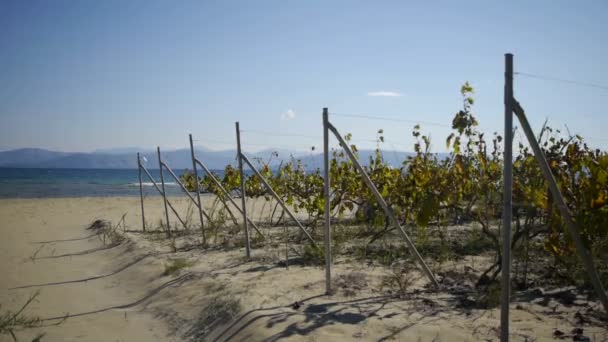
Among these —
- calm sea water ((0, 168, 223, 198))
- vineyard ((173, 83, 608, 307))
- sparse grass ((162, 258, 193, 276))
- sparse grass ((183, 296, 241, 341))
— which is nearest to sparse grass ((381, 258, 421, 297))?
vineyard ((173, 83, 608, 307))

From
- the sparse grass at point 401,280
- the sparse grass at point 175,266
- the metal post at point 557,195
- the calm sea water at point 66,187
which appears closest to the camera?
the metal post at point 557,195

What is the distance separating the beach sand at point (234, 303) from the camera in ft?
12.6

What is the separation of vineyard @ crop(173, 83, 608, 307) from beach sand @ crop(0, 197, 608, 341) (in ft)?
1.84

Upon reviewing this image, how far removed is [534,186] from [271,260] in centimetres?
420

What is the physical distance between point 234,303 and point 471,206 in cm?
334

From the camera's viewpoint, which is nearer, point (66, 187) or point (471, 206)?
point (471, 206)

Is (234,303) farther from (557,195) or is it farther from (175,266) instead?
(557,195)

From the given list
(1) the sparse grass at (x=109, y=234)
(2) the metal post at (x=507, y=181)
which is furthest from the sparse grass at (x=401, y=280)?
(1) the sparse grass at (x=109, y=234)

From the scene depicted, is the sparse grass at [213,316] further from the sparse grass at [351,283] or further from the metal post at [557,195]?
the metal post at [557,195]

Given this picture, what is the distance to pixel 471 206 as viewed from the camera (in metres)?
5.40

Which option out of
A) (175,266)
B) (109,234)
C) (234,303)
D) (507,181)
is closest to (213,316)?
(234,303)

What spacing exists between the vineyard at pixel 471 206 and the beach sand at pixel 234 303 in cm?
56

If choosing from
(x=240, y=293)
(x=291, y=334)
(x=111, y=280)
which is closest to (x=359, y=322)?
(x=291, y=334)

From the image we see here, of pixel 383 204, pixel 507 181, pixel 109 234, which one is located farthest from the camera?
pixel 109 234
